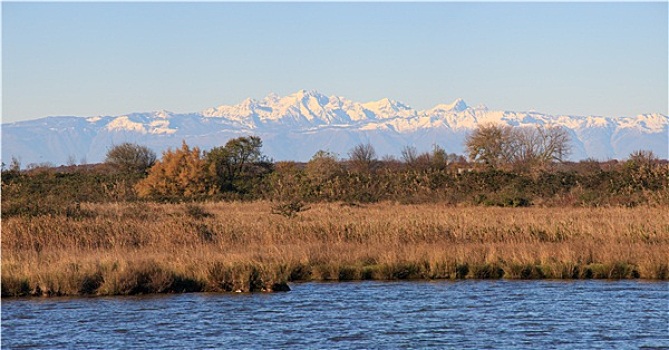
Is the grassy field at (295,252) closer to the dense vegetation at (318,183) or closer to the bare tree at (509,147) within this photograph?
the dense vegetation at (318,183)

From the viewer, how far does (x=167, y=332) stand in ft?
56.9

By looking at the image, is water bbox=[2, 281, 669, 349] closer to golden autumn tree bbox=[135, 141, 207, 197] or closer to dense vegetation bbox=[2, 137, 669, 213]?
dense vegetation bbox=[2, 137, 669, 213]

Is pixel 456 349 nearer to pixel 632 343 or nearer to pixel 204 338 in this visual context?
pixel 632 343

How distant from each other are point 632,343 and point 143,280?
1036 centimetres

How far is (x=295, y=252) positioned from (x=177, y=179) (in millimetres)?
39393

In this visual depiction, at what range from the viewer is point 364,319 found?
1847cm

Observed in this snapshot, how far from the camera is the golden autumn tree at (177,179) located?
6316 cm

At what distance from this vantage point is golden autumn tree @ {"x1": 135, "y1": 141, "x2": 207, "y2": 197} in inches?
2486

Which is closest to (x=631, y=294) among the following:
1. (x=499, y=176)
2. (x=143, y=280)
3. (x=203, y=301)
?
(x=203, y=301)

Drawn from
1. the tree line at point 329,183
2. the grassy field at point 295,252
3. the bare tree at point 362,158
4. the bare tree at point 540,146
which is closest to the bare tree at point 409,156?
the tree line at point 329,183

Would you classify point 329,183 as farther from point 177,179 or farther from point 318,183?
point 177,179

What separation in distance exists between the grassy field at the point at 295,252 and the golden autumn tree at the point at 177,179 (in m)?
30.9

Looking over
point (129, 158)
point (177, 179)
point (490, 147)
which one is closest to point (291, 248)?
point (177, 179)

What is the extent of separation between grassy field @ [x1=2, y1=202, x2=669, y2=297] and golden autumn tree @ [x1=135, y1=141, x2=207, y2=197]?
3090 cm
